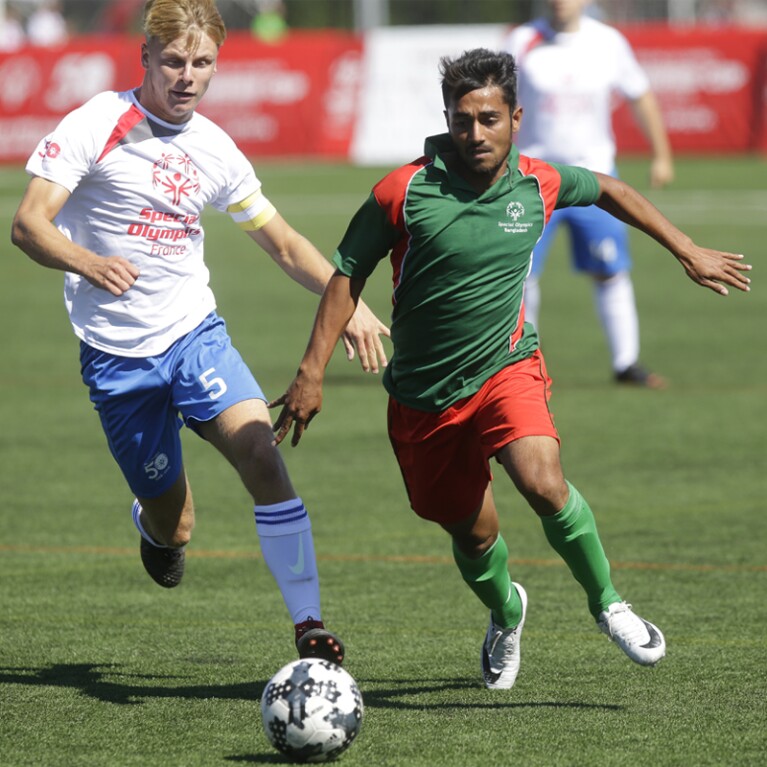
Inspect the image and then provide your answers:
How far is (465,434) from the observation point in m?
5.64

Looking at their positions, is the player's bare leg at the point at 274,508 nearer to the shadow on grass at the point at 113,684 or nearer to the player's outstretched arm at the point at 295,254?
the shadow on grass at the point at 113,684

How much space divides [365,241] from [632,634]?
1.52 m

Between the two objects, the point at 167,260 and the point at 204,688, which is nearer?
the point at 204,688

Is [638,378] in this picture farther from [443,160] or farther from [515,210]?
[443,160]

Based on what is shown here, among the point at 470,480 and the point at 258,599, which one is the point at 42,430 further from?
the point at 470,480

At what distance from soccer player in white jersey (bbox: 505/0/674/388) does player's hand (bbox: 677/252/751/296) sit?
6.15m

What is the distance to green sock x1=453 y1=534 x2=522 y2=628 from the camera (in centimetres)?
580

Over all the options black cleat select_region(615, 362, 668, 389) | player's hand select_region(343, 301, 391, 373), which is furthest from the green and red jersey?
black cleat select_region(615, 362, 668, 389)

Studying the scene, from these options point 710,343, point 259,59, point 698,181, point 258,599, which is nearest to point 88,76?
point 259,59

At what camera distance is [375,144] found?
31047 millimetres

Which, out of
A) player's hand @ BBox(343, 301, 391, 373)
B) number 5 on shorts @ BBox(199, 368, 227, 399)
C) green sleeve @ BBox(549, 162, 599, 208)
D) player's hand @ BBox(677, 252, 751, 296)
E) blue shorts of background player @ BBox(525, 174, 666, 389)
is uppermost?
green sleeve @ BBox(549, 162, 599, 208)

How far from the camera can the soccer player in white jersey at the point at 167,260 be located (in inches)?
226

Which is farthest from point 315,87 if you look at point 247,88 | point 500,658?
point 500,658

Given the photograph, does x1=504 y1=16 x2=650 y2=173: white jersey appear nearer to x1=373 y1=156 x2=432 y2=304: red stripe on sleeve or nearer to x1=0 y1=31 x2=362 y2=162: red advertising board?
x1=373 y1=156 x2=432 y2=304: red stripe on sleeve
